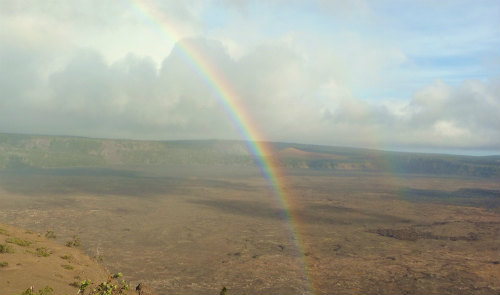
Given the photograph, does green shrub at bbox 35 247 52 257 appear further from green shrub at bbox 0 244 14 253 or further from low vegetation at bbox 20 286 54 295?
low vegetation at bbox 20 286 54 295

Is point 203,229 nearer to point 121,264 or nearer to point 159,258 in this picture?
point 159,258

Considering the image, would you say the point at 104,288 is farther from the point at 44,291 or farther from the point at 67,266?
the point at 67,266

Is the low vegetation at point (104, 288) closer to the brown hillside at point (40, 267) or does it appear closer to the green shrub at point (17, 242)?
the brown hillside at point (40, 267)

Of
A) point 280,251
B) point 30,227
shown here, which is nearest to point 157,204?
point 30,227

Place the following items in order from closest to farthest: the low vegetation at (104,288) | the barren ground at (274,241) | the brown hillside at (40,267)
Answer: the low vegetation at (104,288) < the brown hillside at (40,267) < the barren ground at (274,241)

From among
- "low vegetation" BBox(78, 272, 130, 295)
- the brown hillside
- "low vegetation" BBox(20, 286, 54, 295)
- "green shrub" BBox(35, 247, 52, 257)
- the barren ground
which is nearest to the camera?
"low vegetation" BBox(78, 272, 130, 295)

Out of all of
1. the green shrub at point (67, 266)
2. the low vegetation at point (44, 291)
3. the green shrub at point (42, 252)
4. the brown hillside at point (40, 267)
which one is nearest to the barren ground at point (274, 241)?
the brown hillside at point (40, 267)

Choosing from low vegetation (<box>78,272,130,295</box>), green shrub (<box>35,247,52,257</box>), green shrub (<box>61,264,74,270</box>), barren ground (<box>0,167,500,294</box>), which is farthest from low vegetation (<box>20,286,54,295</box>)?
green shrub (<box>35,247,52,257</box>)

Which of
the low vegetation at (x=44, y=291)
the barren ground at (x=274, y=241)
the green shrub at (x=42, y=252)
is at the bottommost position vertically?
the barren ground at (x=274, y=241)

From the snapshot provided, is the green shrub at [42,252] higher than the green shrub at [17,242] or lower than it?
lower

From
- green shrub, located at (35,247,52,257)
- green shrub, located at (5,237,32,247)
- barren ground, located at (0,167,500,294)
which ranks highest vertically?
green shrub, located at (5,237,32,247)
